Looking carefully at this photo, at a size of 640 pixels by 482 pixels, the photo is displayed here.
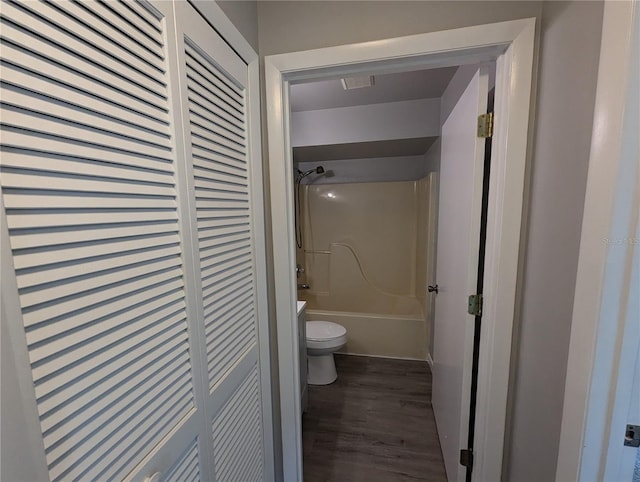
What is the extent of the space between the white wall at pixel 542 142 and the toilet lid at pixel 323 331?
1.38 metres

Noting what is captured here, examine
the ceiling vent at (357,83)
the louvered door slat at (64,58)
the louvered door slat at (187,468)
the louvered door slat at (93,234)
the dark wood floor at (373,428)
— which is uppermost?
the ceiling vent at (357,83)

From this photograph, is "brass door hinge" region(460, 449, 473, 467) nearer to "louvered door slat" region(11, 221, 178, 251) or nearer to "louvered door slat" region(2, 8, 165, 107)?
"louvered door slat" region(11, 221, 178, 251)

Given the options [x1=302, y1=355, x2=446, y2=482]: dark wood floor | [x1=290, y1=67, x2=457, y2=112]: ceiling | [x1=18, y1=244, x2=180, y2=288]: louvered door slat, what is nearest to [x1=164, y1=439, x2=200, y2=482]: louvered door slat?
[x1=18, y1=244, x2=180, y2=288]: louvered door slat

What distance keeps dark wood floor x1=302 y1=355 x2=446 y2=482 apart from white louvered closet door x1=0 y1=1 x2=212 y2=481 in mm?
1268

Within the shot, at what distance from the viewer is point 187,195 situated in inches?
28.8

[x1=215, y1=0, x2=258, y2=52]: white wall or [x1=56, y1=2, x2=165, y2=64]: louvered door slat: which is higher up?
[x1=215, y1=0, x2=258, y2=52]: white wall

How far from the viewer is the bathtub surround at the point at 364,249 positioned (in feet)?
10.5

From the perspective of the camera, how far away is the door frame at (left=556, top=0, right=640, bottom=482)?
1.90 feet

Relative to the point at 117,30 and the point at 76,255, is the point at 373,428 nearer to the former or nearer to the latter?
the point at 76,255

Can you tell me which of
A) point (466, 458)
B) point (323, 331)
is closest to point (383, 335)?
point (323, 331)

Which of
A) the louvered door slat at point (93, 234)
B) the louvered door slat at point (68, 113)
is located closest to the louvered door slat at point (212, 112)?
the louvered door slat at point (68, 113)

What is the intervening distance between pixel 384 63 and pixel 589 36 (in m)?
0.57

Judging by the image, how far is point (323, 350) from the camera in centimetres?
230

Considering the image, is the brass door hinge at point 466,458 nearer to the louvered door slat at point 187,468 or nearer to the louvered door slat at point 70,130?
the louvered door slat at point 187,468
